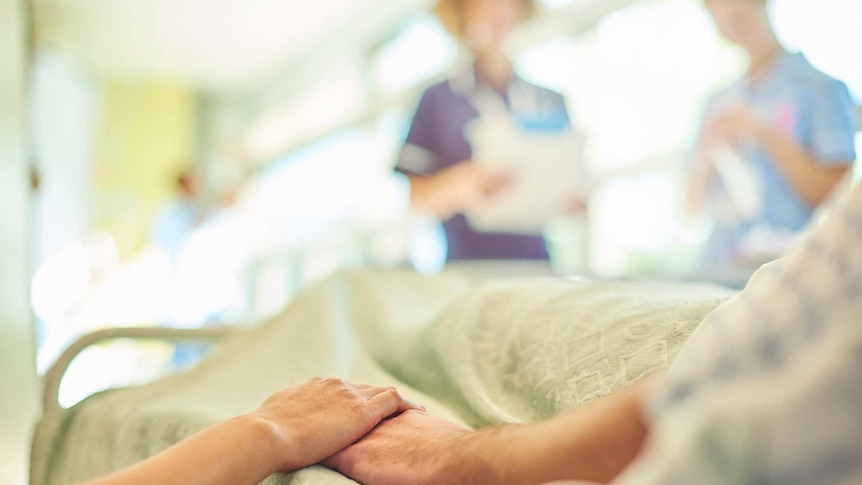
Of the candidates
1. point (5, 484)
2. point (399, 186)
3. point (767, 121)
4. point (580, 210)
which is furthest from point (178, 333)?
point (399, 186)

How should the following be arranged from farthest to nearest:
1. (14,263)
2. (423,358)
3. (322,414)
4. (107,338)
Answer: (14,263)
(107,338)
(423,358)
(322,414)

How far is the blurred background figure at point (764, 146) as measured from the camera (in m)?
1.86

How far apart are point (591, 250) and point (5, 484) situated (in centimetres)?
257

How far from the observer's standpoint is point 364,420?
0.89 metres

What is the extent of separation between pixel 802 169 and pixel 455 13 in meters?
1.02

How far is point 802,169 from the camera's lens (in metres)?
1.89

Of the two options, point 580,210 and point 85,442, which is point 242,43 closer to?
point 580,210

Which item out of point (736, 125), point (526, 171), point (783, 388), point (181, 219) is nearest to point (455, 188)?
point (526, 171)

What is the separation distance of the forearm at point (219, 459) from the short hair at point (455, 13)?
5.41 feet

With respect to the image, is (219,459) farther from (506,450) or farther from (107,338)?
(107,338)

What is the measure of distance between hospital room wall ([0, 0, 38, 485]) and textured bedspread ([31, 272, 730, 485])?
0.23 metres

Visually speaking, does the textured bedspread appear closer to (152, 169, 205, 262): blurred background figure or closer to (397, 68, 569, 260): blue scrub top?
(397, 68, 569, 260): blue scrub top

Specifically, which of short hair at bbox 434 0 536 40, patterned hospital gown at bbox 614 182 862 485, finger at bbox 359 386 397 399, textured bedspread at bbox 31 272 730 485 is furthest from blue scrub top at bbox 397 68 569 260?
patterned hospital gown at bbox 614 182 862 485

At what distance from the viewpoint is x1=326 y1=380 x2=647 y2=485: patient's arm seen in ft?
1.92
